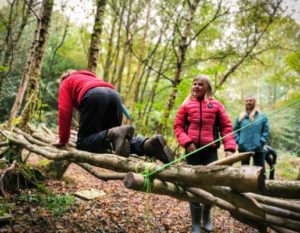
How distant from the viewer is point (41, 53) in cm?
608

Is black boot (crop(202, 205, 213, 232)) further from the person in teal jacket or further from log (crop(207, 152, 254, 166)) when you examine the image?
log (crop(207, 152, 254, 166))

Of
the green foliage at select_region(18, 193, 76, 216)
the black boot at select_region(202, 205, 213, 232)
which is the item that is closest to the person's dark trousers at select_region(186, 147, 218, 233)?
the black boot at select_region(202, 205, 213, 232)

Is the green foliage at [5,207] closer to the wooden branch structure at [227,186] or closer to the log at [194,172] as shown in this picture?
the log at [194,172]

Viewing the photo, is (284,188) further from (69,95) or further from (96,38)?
(96,38)

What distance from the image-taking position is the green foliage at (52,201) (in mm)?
4216

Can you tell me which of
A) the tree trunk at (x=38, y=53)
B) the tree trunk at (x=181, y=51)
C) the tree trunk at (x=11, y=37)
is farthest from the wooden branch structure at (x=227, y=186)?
the tree trunk at (x=11, y=37)

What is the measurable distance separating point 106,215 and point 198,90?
238 cm

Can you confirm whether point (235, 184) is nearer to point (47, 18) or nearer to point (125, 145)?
point (125, 145)

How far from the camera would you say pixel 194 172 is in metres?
2.10

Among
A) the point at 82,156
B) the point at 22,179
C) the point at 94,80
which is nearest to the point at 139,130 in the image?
the point at 22,179

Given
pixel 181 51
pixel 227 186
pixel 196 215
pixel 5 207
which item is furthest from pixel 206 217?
pixel 181 51

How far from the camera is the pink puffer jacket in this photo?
12.3 ft

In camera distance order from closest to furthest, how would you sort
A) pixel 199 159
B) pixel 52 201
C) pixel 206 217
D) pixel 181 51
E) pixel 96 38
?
pixel 199 159 → pixel 206 217 → pixel 52 201 → pixel 96 38 → pixel 181 51

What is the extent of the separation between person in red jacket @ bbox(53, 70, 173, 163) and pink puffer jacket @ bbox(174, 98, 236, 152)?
580mm
